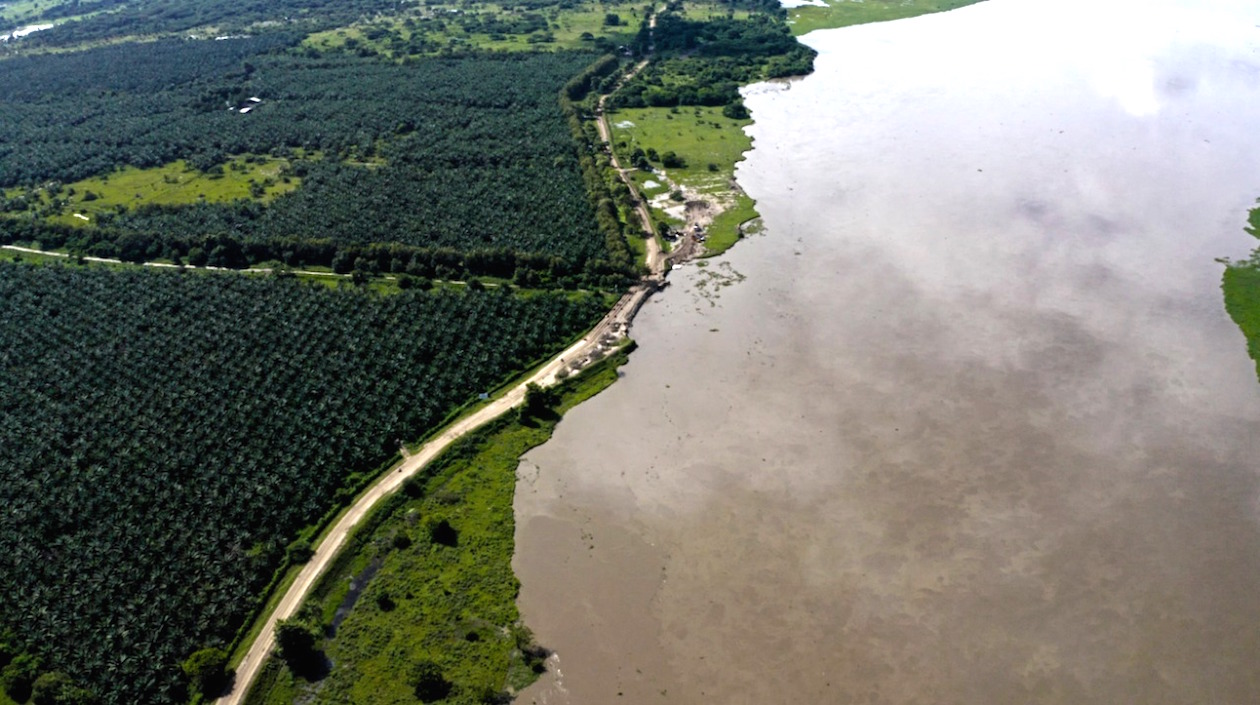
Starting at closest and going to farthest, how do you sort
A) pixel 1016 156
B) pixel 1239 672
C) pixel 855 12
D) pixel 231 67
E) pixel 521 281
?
pixel 1239 672 < pixel 521 281 < pixel 1016 156 < pixel 231 67 < pixel 855 12

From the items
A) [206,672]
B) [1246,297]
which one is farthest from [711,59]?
[206,672]

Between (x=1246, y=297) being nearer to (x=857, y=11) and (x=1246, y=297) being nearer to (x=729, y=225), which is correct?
(x=729, y=225)

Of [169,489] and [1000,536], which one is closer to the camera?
[1000,536]

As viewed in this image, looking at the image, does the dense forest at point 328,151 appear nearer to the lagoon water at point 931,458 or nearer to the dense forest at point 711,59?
the dense forest at point 711,59

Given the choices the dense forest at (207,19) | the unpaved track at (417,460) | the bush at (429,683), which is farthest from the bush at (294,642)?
the dense forest at (207,19)

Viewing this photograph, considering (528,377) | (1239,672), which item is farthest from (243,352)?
(1239,672)

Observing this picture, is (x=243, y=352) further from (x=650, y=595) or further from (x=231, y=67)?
(x=231, y=67)
